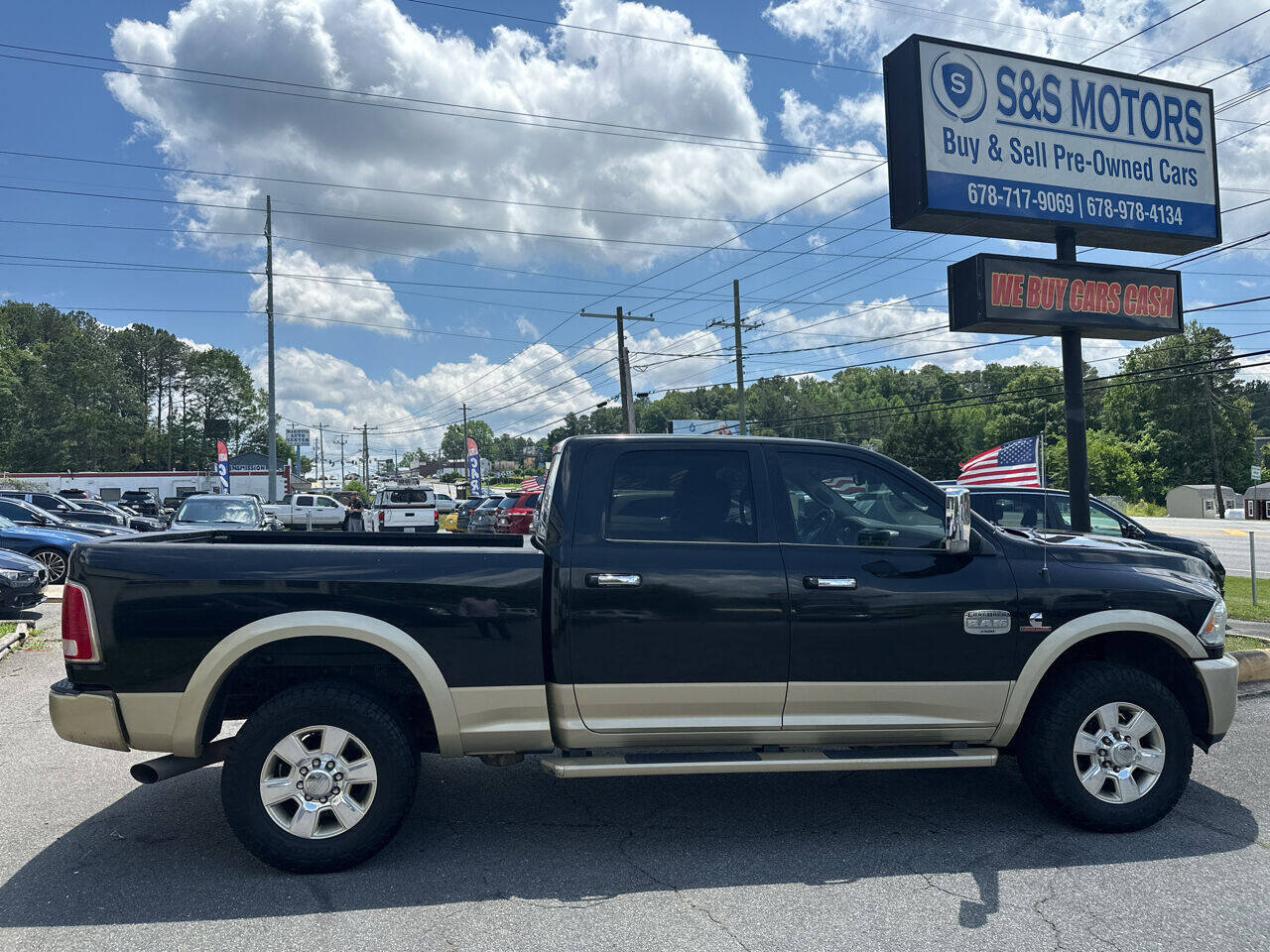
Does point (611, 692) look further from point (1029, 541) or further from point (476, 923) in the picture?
point (1029, 541)

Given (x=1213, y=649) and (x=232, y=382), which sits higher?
(x=232, y=382)

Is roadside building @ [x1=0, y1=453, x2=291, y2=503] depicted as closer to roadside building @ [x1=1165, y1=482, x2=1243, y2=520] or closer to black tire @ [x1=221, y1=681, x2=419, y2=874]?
roadside building @ [x1=1165, y1=482, x2=1243, y2=520]

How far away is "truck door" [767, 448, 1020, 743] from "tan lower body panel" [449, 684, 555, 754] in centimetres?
119

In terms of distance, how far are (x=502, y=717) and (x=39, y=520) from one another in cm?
1841

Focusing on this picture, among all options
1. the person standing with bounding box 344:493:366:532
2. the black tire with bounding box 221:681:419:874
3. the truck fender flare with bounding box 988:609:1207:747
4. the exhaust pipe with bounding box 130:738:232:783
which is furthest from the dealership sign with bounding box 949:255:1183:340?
the person standing with bounding box 344:493:366:532

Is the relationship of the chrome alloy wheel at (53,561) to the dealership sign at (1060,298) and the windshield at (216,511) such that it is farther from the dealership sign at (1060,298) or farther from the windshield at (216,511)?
the dealership sign at (1060,298)

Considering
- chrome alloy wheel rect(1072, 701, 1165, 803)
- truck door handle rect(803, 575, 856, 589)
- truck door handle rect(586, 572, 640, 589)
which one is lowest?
chrome alloy wheel rect(1072, 701, 1165, 803)

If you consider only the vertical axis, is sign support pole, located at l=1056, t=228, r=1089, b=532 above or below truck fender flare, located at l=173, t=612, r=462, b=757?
above

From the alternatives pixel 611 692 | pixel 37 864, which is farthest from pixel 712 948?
pixel 37 864

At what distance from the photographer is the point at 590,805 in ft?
16.3

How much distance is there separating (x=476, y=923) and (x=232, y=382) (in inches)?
4556

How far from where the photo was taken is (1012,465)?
14.9m

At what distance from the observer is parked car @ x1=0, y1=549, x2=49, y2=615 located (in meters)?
11.2

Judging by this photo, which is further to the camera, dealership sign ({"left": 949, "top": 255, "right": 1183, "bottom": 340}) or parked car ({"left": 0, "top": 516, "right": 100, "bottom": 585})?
parked car ({"left": 0, "top": 516, "right": 100, "bottom": 585})
